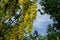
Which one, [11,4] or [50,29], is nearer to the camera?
[11,4]

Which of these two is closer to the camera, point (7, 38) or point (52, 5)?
point (7, 38)

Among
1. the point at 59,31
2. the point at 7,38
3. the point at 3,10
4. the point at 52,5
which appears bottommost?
the point at 7,38

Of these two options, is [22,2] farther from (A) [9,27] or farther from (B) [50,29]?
(B) [50,29]

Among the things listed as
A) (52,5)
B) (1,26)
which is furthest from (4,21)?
(52,5)

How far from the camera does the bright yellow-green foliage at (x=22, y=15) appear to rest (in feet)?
42.0

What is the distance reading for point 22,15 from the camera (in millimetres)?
12938

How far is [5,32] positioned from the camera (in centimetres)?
1283

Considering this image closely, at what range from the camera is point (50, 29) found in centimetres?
3288

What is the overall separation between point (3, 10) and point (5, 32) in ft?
3.74

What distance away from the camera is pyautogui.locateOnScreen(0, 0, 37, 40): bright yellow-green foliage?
12.8 metres

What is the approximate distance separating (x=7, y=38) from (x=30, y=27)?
1.41 meters

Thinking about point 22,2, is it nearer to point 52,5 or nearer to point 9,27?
point 9,27

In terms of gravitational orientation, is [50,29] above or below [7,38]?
above

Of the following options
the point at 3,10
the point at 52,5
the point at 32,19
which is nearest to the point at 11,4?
the point at 3,10
